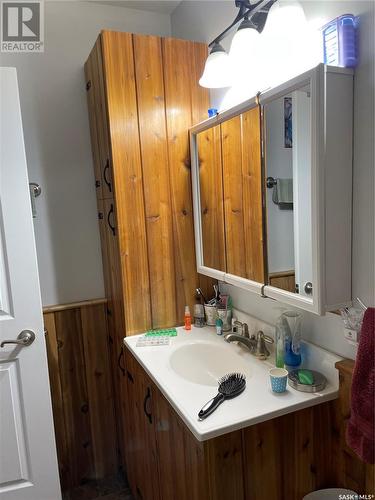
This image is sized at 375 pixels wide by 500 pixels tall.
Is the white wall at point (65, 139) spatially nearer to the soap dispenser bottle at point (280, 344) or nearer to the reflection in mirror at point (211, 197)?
the reflection in mirror at point (211, 197)

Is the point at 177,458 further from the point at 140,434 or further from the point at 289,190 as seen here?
the point at 289,190

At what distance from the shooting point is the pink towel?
0.88 meters

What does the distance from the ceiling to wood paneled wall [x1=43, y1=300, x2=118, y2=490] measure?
5.06 ft

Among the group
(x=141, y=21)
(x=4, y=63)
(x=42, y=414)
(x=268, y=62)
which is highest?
(x=141, y=21)

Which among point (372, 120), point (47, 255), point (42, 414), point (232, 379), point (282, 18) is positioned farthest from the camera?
point (47, 255)

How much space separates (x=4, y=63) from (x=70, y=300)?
47.2 inches

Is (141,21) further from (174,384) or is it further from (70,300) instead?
(174,384)

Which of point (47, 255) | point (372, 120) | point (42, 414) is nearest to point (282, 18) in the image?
point (372, 120)

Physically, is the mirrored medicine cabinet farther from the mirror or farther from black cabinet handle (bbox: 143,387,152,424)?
black cabinet handle (bbox: 143,387,152,424)

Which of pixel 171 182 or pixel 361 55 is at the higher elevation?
pixel 361 55

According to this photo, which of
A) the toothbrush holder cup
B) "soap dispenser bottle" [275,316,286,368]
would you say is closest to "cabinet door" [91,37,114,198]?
"soap dispenser bottle" [275,316,286,368]

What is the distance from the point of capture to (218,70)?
1.45 m

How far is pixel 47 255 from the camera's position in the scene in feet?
6.24

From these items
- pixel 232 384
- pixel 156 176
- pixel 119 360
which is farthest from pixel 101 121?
pixel 232 384
